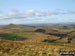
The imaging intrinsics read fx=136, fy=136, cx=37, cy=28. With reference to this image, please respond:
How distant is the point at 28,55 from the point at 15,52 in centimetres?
314

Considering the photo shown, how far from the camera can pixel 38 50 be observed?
3036cm

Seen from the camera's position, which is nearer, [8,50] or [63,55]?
[63,55]

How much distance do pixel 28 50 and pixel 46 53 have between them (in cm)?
422

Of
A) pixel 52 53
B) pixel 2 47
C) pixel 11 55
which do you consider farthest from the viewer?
pixel 2 47

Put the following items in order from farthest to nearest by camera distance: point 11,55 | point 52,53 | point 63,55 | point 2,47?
1. point 2,47
2. point 52,53
3. point 11,55
4. point 63,55

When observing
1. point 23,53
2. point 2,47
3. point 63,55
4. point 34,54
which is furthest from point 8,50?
point 63,55

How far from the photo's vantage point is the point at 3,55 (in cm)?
2642

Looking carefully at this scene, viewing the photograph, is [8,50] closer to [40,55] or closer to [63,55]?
[40,55]

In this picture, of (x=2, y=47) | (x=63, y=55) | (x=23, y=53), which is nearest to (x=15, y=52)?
(x=23, y=53)

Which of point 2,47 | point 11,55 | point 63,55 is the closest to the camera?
point 63,55

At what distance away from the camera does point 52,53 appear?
28.8 metres

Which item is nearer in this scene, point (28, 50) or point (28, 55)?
point (28, 55)

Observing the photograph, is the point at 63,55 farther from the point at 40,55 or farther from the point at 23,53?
the point at 23,53

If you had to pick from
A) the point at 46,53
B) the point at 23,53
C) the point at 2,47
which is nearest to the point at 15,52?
the point at 23,53
